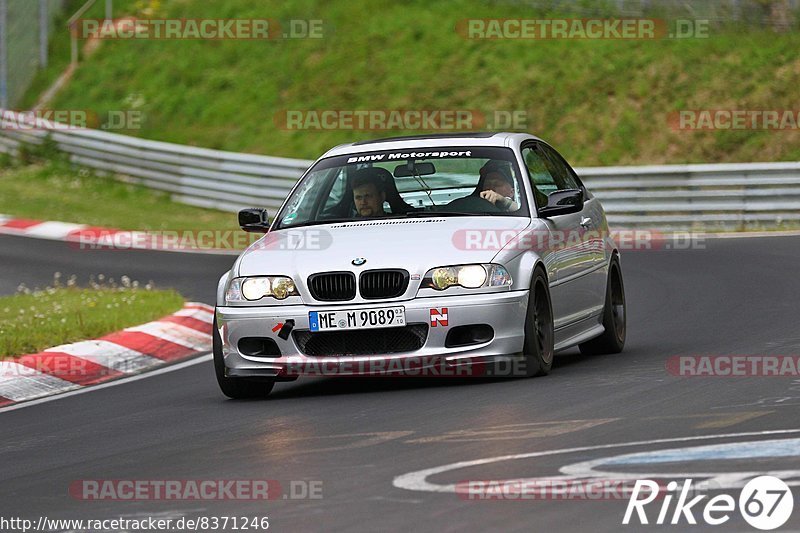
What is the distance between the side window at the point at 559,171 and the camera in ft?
37.2

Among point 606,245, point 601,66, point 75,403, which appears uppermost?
point 601,66

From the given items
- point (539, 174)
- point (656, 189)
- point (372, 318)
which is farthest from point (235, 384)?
point (656, 189)

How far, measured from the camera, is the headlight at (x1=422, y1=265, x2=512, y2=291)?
30.4 ft

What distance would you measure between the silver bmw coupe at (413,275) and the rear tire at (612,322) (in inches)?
14.0

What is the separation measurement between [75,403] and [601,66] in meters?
21.2

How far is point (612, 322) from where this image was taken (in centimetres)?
1119

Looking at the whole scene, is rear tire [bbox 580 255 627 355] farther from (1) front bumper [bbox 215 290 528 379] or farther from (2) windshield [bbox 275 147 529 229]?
(1) front bumper [bbox 215 290 528 379]

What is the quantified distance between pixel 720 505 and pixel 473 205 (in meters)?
4.76

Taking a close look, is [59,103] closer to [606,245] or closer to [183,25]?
[183,25]

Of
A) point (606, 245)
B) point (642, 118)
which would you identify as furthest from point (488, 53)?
point (606, 245)

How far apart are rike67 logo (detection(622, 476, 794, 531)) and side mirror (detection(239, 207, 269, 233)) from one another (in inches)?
201

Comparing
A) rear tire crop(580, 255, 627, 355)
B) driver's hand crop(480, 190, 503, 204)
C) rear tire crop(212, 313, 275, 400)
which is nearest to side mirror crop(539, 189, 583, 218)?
driver's hand crop(480, 190, 503, 204)

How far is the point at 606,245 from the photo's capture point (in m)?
11.5

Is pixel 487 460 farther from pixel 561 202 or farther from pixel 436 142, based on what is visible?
pixel 436 142
